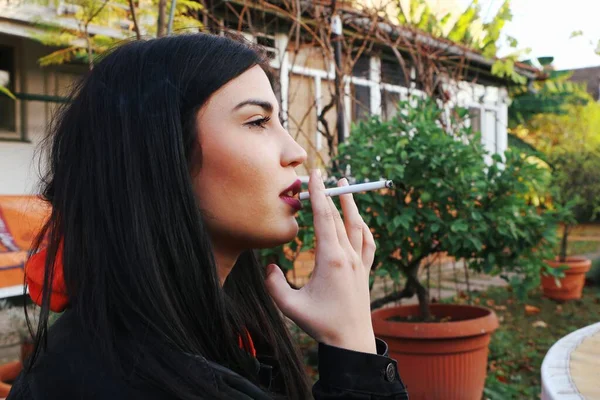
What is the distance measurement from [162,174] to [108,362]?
326 millimetres

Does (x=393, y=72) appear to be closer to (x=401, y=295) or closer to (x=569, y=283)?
(x=569, y=283)

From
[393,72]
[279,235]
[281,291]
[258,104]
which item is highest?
[393,72]

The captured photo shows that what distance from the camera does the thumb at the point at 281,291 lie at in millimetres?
1178

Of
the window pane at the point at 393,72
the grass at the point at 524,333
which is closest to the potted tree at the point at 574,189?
the grass at the point at 524,333

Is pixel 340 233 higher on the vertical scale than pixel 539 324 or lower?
higher

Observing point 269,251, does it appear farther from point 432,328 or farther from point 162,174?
point 162,174

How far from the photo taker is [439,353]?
386cm

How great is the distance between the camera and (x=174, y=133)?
1.08 metres

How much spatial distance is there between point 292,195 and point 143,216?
321 millimetres

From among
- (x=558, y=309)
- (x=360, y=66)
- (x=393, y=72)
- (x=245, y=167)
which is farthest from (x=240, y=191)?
(x=393, y=72)

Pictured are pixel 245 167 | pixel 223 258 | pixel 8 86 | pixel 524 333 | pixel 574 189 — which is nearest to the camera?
pixel 245 167

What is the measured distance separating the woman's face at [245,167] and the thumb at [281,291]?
69mm

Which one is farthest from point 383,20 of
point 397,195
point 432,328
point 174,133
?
point 174,133

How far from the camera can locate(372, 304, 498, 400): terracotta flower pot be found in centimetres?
380
